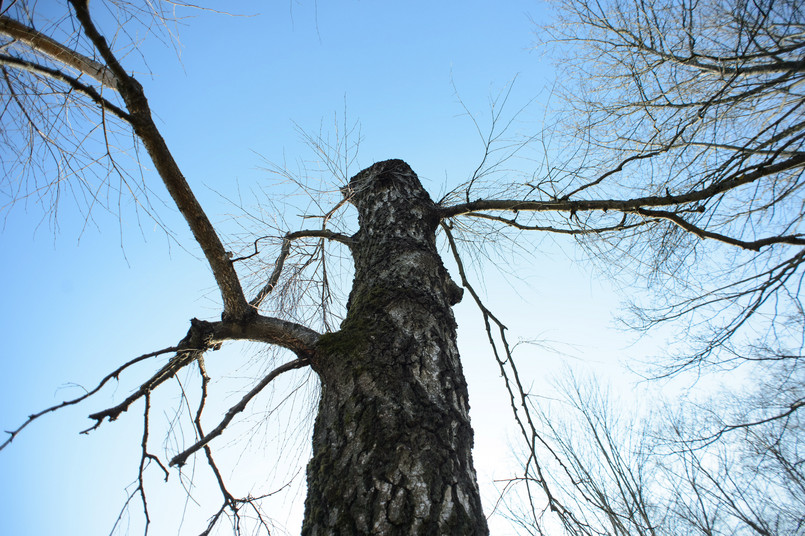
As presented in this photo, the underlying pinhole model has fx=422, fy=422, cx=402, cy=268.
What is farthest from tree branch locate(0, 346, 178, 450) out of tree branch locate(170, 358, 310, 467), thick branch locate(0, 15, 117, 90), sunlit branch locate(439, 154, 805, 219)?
sunlit branch locate(439, 154, 805, 219)

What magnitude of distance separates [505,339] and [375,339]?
2.71 ft

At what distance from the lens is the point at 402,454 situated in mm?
1025

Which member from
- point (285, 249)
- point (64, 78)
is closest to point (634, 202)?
point (285, 249)

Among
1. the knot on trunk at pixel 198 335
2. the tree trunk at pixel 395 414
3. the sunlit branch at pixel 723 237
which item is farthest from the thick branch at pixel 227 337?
the sunlit branch at pixel 723 237

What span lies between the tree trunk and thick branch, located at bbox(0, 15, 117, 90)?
1154 millimetres

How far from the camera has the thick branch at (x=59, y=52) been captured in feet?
4.58

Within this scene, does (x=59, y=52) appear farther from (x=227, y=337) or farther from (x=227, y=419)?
(x=227, y=419)

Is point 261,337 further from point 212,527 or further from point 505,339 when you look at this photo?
point 505,339

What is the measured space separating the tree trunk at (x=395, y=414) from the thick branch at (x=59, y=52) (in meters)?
1.15

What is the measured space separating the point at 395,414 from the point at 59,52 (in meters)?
1.70

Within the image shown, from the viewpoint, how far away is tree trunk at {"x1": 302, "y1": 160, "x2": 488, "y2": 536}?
939mm

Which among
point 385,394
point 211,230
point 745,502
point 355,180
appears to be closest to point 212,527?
point 385,394

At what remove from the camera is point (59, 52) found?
1490 millimetres

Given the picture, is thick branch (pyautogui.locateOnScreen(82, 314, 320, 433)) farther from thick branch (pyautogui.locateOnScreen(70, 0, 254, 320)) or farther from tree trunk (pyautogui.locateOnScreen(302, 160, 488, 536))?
tree trunk (pyautogui.locateOnScreen(302, 160, 488, 536))
